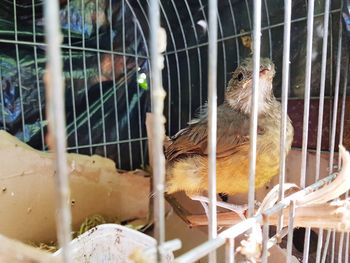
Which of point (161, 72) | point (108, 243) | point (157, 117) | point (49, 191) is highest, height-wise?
point (161, 72)

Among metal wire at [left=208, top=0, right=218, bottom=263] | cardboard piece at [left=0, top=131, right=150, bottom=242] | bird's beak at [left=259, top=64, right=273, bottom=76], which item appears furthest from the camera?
cardboard piece at [left=0, top=131, right=150, bottom=242]

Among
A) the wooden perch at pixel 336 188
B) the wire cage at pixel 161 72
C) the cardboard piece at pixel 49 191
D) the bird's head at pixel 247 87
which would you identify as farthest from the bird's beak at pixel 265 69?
the cardboard piece at pixel 49 191

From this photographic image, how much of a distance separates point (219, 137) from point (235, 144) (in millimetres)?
69

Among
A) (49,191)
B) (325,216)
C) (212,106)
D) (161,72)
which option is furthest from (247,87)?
(49,191)

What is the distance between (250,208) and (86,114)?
1.27 meters

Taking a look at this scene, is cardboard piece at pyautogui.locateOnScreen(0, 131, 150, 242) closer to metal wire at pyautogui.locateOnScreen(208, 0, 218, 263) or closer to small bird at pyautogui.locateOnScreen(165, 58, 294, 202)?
small bird at pyautogui.locateOnScreen(165, 58, 294, 202)

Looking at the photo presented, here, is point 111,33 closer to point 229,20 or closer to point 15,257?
point 229,20

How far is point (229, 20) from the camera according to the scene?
1437 mm

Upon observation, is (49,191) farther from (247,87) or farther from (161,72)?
(247,87)

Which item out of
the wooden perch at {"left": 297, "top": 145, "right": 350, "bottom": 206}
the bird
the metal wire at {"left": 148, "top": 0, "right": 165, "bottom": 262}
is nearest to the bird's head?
the bird

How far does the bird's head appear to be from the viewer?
1.13 m

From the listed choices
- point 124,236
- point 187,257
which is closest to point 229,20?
point 124,236

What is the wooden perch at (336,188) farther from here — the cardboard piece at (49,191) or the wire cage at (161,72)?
the cardboard piece at (49,191)

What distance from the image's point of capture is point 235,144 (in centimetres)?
113
